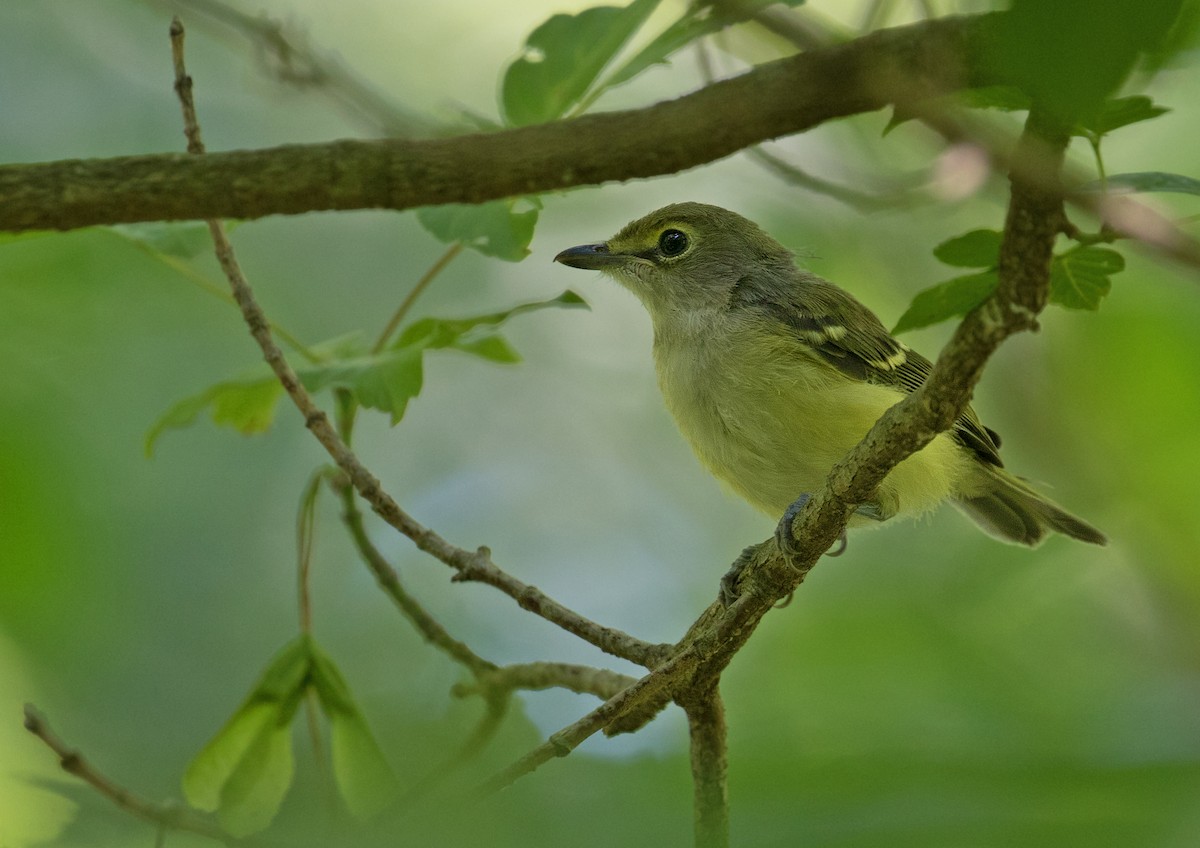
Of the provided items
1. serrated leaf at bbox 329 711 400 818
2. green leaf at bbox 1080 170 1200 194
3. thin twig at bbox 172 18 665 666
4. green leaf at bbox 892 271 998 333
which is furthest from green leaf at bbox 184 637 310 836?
green leaf at bbox 1080 170 1200 194

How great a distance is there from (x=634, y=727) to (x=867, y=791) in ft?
5.39

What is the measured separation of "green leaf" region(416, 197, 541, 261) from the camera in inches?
108

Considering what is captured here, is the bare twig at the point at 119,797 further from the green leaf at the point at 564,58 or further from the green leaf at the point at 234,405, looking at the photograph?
the green leaf at the point at 564,58

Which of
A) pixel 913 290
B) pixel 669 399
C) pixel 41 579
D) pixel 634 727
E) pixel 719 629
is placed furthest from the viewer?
pixel 913 290

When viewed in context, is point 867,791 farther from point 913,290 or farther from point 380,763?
point 913,290

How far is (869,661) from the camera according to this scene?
4.64 metres

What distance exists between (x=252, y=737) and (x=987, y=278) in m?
2.27

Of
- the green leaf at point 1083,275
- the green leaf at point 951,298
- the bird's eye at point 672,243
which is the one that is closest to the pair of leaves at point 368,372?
the green leaf at point 951,298

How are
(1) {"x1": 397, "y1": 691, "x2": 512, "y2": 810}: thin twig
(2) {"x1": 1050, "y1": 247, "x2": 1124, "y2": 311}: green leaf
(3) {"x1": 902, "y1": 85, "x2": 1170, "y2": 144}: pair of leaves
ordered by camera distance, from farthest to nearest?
(1) {"x1": 397, "y1": 691, "x2": 512, "y2": 810}: thin twig
(2) {"x1": 1050, "y1": 247, "x2": 1124, "y2": 311}: green leaf
(3) {"x1": 902, "y1": 85, "x2": 1170, "y2": 144}: pair of leaves

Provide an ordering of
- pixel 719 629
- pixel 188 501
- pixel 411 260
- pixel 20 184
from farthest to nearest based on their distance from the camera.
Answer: pixel 411 260 → pixel 188 501 → pixel 719 629 → pixel 20 184

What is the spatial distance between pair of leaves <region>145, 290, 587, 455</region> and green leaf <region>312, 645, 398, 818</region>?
0.80 m

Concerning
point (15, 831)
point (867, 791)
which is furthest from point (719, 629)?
point (15, 831)

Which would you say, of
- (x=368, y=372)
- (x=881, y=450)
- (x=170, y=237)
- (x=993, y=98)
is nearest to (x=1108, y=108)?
(x=993, y=98)

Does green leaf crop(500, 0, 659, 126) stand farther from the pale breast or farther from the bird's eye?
the bird's eye
